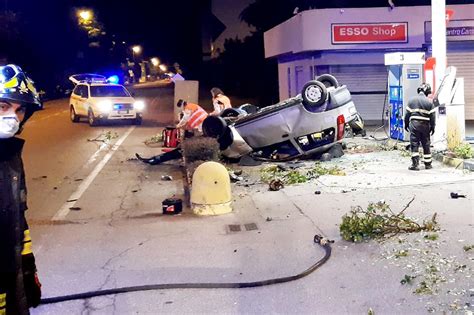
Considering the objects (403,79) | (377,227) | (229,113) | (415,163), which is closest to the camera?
(377,227)

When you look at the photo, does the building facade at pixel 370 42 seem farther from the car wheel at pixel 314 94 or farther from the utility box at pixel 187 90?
the car wheel at pixel 314 94

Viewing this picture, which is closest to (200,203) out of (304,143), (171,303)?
(171,303)

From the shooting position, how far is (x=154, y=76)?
13438 cm

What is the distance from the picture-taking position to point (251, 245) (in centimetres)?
739

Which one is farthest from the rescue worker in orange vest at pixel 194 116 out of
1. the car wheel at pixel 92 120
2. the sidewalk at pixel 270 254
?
the car wheel at pixel 92 120

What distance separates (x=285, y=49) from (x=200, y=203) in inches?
681

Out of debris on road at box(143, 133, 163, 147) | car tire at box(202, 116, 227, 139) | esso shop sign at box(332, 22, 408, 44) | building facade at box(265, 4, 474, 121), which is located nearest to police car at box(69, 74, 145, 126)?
debris on road at box(143, 133, 163, 147)

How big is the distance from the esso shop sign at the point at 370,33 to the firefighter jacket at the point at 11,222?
61.4 ft

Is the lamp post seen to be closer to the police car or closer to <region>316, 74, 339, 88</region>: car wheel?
the police car

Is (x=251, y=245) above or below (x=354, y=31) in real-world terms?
below

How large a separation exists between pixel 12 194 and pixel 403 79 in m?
13.8

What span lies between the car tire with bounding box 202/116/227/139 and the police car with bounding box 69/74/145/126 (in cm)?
1234

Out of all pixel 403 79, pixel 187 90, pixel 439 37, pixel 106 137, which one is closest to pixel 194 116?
pixel 403 79

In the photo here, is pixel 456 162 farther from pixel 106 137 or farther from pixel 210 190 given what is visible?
pixel 106 137
